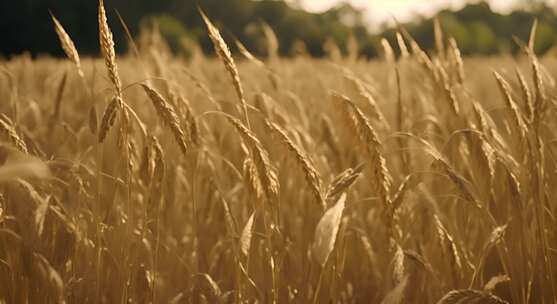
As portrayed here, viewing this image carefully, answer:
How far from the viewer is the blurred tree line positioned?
14438mm

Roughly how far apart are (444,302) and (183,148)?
42cm

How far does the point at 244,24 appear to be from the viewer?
1909cm

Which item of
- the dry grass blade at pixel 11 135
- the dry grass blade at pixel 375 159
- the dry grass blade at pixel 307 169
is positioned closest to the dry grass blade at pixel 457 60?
the dry grass blade at pixel 375 159

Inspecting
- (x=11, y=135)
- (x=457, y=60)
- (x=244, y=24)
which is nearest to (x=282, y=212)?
(x=457, y=60)

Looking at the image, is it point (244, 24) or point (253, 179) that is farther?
point (244, 24)

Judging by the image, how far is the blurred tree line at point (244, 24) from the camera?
14.4m

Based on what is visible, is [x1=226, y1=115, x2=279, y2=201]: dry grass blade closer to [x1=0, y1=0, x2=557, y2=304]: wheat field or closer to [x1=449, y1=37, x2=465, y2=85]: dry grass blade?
[x1=0, y1=0, x2=557, y2=304]: wheat field

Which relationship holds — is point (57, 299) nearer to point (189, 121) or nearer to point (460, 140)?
point (189, 121)

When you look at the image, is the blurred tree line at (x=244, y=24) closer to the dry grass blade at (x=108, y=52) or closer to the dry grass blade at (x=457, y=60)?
the dry grass blade at (x=457, y=60)

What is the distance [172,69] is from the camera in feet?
7.34

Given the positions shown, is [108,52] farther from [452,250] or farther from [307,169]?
[452,250]

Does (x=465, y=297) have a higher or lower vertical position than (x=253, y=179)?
lower

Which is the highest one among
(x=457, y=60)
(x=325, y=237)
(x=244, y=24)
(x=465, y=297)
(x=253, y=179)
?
(x=244, y=24)

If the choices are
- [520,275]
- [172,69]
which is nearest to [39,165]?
[520,275]
